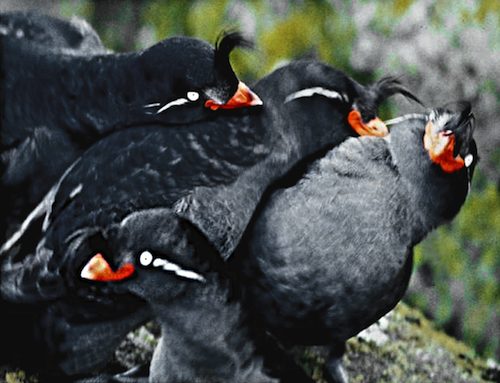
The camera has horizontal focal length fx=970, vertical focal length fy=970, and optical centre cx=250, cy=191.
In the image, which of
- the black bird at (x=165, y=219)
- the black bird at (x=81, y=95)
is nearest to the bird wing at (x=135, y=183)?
the black bird at (x=165, y=219)

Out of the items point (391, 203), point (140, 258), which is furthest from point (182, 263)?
point (391, 203)

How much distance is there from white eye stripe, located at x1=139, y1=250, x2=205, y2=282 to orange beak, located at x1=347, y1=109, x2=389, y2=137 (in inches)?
41.7

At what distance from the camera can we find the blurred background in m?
6.65

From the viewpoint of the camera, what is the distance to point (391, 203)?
4.12 metres

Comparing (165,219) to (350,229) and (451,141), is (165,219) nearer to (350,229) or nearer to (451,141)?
(350,229)

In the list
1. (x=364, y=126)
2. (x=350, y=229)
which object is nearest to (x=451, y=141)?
(x=364, y=126)

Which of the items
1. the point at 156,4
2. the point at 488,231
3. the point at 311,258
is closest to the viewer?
the point at 311,258

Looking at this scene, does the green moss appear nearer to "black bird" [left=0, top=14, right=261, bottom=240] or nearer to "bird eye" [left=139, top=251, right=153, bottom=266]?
"black bird" [left=0, top=14, right=261, bottom=240]

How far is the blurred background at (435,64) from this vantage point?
665 centimetres

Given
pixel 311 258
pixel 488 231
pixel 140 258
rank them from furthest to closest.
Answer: pixel 488 231, pixel 311 258, pixel 140 258

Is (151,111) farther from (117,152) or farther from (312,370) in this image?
(312,370)

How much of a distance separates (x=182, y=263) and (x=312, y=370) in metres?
1.41

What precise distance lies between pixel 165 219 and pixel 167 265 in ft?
0.59

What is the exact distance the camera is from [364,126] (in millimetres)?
4301
